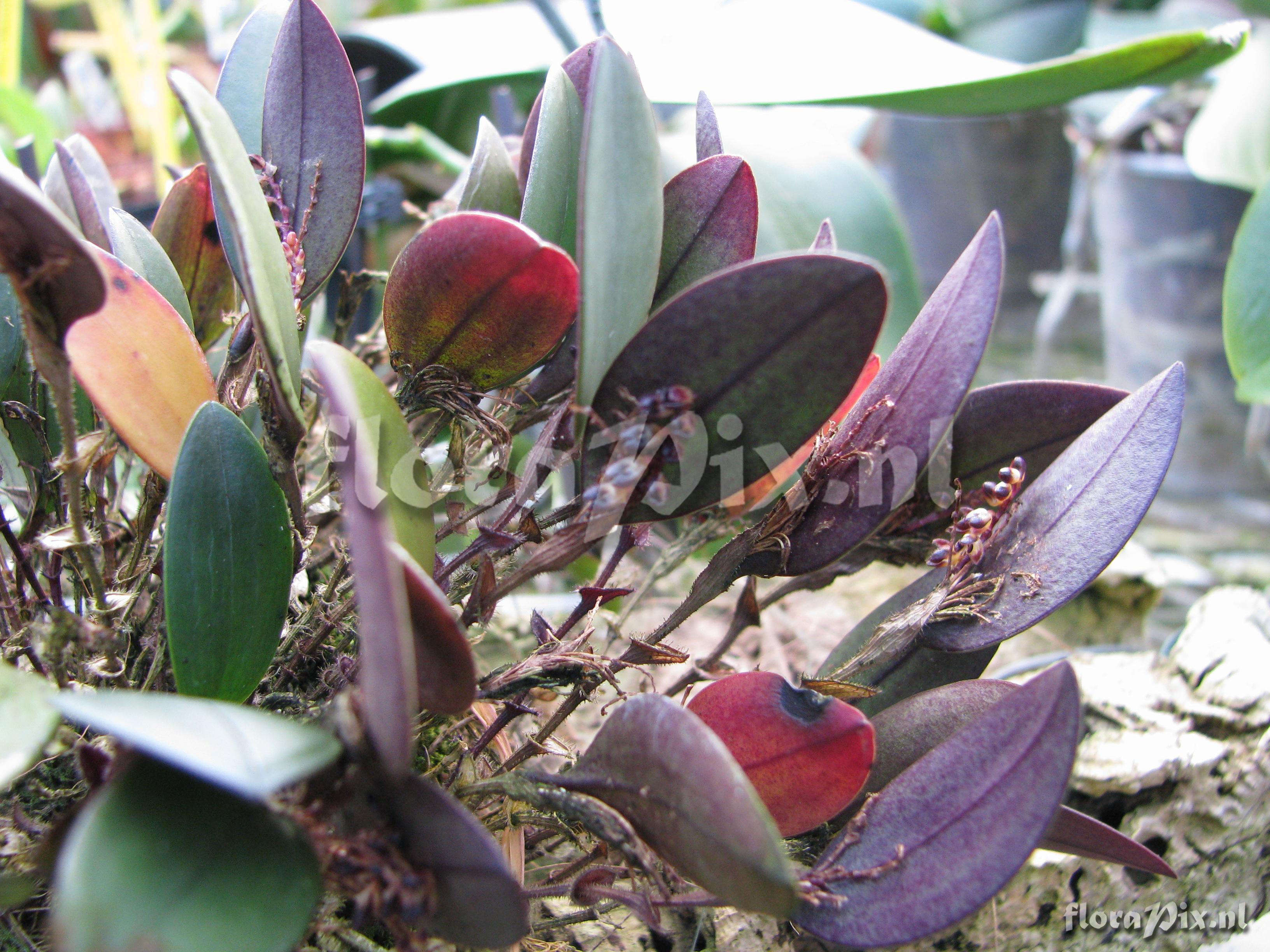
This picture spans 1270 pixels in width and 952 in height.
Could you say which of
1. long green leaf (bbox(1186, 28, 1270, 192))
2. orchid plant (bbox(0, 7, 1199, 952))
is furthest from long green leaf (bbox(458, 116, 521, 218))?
long green leaf (bbox(1186, 28, 1270, 192))

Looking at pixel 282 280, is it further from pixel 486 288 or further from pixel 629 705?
pixel 629 705

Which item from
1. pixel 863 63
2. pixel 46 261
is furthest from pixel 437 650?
pixel 863 63

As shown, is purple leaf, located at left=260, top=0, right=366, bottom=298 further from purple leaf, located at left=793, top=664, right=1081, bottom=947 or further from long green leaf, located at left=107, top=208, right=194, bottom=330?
purple leaf, located at left=793, top=664, right=1081, bottom=947

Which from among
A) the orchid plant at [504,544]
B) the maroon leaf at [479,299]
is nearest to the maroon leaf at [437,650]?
the orchid plant at [504,544]

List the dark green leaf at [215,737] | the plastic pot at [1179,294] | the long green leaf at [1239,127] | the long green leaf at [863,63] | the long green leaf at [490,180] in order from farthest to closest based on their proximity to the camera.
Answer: the plastic pot at [1179,294], the long green leaf at [1239,127], the long green leaf at [863,63], the long green leaf at [490,180], the dark green leaf at [215,737]

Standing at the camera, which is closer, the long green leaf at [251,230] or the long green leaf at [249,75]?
the long green leaf at [251,230]

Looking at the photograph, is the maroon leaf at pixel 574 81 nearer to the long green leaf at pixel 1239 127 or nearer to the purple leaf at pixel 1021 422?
the purple leaf at pixel 1021 422

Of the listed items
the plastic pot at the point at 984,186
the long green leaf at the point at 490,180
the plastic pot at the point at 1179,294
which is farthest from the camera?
the plastic pot at the point at 984,186
